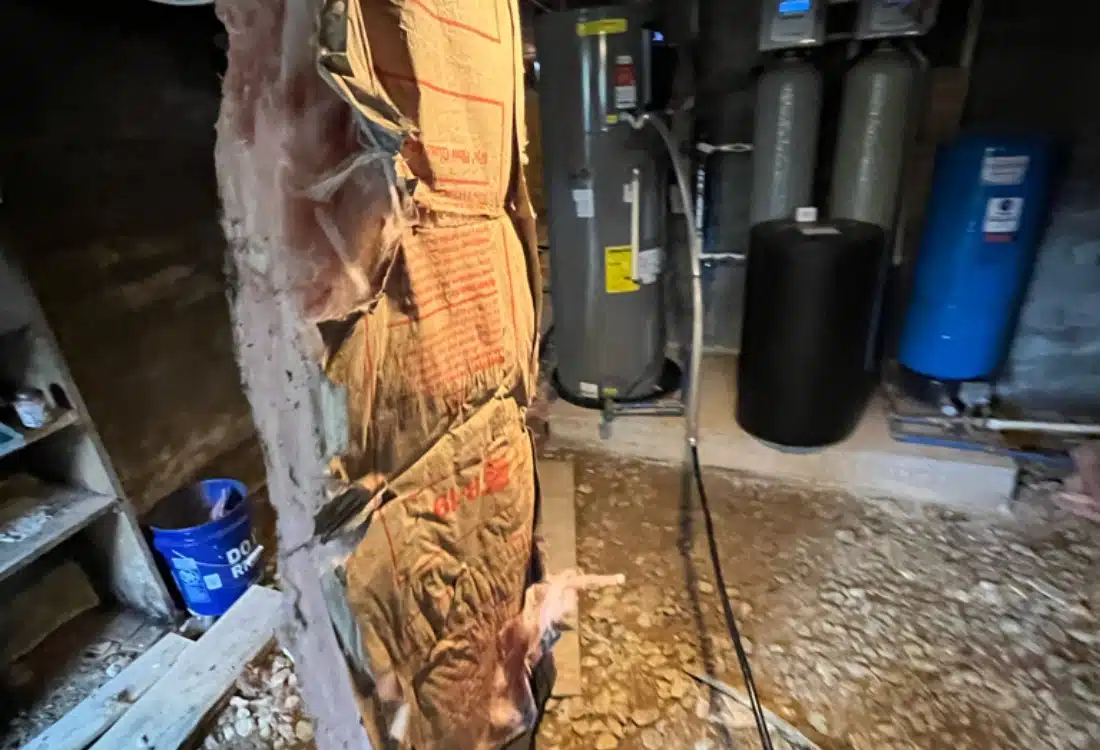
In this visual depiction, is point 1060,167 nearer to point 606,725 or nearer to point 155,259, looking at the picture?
point 606,725

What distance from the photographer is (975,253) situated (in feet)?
6.36

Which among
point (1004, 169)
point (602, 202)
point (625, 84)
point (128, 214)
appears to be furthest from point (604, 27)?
point (128, 214)

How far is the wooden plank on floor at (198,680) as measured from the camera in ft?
4.26

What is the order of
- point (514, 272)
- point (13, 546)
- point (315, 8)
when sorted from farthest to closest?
point (13, 546) < point (514, 272) < point (315, 8)

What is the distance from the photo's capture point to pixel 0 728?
54.3 inches

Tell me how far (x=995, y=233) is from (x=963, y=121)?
0.48 meters

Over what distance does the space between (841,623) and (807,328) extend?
0.81m

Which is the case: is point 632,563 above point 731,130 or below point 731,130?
below

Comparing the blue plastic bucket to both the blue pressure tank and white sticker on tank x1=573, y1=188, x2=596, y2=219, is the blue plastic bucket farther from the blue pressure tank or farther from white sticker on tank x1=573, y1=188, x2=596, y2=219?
the blue pressure tank

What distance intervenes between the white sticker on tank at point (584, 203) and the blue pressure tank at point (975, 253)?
106 cm

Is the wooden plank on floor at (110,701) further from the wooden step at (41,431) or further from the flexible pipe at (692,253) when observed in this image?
the flexible pipe at (692,253)

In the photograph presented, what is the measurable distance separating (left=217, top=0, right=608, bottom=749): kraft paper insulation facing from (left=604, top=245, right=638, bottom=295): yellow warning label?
3.35 ft

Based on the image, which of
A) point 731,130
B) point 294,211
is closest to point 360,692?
point 294,211

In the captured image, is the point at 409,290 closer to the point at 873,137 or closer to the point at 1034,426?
the point at 873,137
